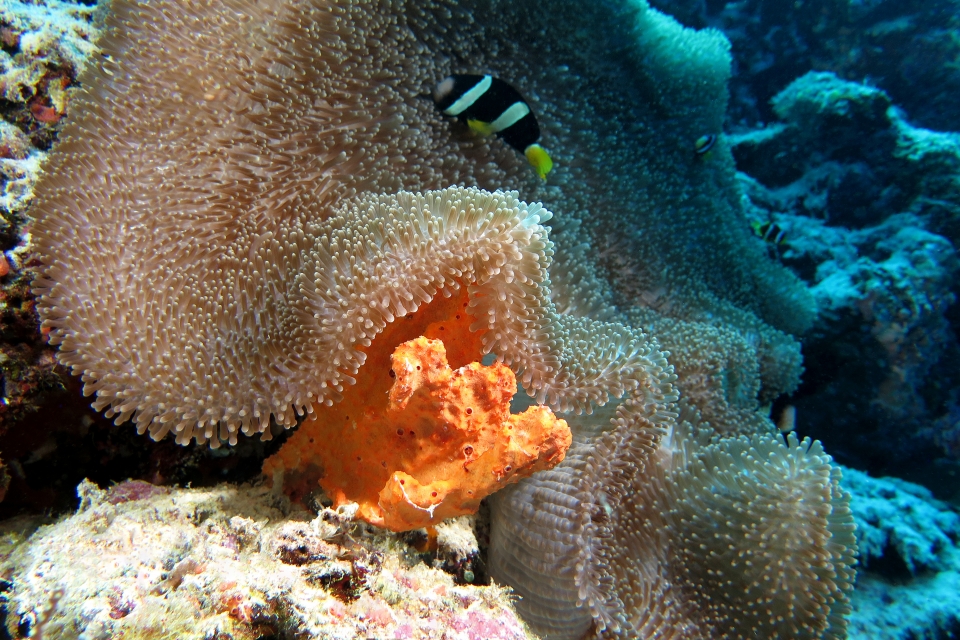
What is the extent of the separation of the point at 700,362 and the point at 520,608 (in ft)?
4.57

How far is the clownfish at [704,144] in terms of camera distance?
3465 mm

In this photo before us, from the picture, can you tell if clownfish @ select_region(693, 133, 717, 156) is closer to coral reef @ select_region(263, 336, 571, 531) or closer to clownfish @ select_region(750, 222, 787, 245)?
clownfish @ select_region(750, 222, 787, 245)

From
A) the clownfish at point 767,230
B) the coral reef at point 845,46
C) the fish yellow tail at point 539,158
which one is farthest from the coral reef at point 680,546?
the coral reef at point 845,46

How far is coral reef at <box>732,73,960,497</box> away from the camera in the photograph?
4512 mm

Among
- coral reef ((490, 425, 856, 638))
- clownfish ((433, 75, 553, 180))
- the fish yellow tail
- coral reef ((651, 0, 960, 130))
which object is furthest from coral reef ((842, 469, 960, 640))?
coral reef ((651, 0, 960, 130))

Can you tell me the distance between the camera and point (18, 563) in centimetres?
142

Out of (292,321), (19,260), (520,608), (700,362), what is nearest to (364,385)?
(292,321)

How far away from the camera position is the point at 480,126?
2475 mm

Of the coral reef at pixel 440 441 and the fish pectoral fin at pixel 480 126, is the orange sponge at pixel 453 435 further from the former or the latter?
the fish pectoral fin at pixel 480 126

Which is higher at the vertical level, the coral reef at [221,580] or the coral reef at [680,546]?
the coral reef at [221,580]

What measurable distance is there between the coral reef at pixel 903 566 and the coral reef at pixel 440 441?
142 inches

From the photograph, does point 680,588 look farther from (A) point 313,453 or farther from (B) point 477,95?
(B) point 477,95

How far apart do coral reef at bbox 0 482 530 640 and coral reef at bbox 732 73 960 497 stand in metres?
4.57

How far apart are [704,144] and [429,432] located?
3029 mm
